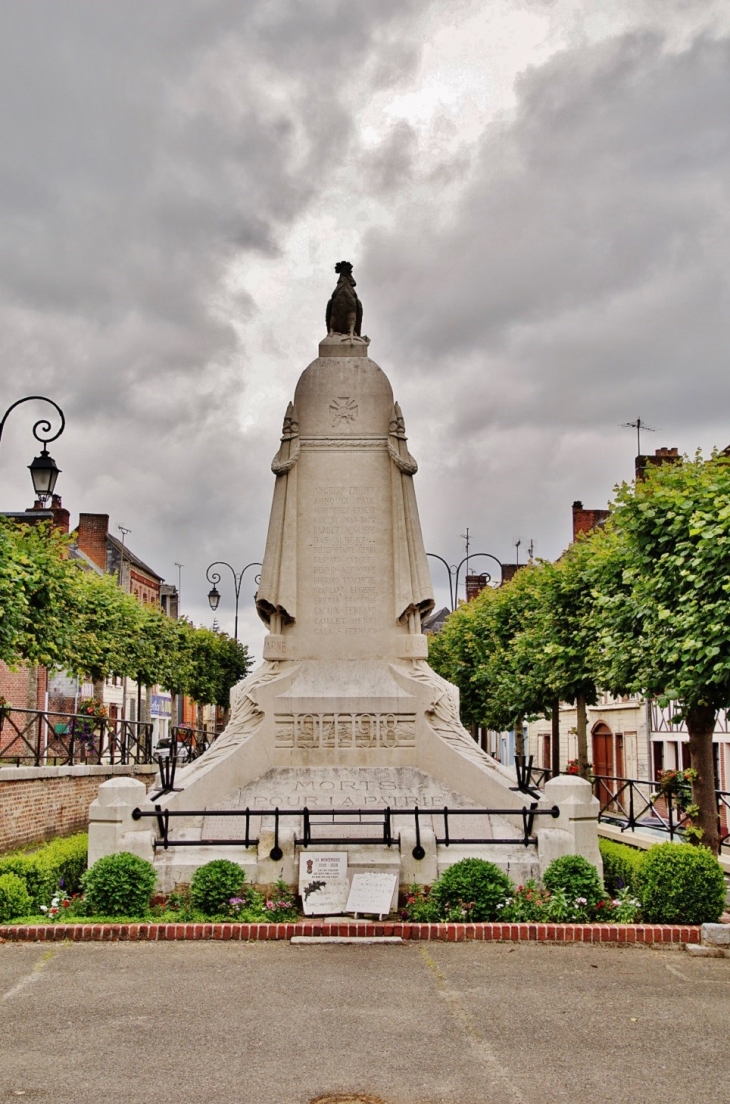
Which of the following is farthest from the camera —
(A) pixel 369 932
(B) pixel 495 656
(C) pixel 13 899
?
(B) pixel 495 656

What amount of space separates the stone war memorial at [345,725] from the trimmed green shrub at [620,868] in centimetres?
51

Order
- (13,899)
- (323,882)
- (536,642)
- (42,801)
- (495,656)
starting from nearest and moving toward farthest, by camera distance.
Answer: (13,899) → (323,882) → (42,801) → (536,642) → (495,656)

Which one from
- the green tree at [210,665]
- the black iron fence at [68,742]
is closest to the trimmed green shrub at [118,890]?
the black iron fence at [68,742]

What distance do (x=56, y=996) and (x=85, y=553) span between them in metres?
52.1

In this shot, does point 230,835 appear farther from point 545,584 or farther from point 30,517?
point 30,517

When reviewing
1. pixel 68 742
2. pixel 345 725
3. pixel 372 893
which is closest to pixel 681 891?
pixel 372 893

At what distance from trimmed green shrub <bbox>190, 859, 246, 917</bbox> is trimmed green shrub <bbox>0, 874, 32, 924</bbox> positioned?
5.85ft

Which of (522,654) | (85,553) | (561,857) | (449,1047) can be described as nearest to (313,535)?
(561,857)

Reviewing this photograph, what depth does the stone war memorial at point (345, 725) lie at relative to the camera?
39.6 ft

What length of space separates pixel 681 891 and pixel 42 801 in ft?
44.0

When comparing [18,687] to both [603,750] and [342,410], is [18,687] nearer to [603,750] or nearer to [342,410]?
[603,750]

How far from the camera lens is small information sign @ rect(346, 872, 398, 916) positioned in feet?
36.4

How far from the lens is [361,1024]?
770 centimetres

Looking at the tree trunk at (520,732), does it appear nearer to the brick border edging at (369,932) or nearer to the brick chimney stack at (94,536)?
the brick border edging at (369,932)
